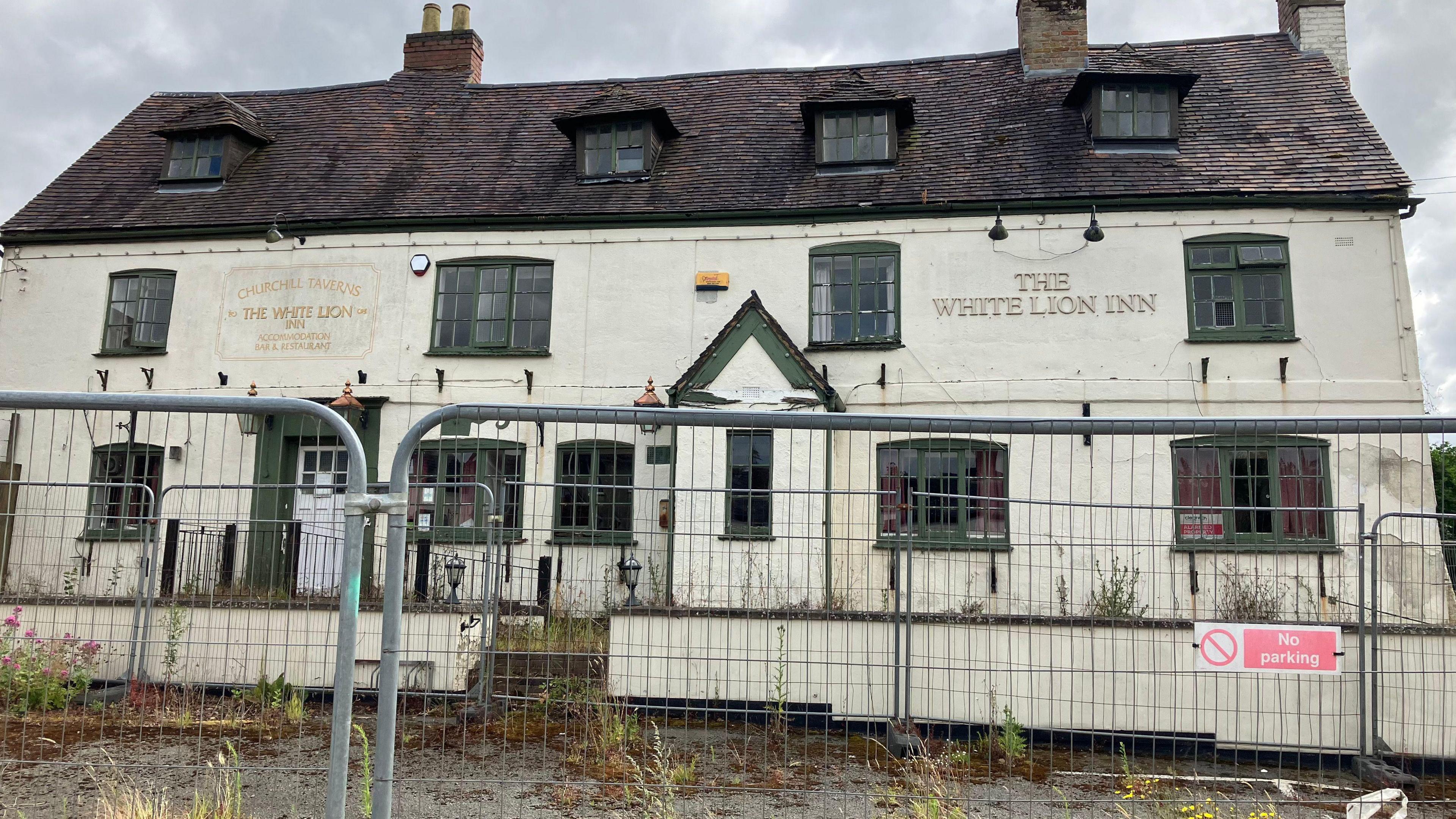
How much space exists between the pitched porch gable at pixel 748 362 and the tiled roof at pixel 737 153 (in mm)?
2292

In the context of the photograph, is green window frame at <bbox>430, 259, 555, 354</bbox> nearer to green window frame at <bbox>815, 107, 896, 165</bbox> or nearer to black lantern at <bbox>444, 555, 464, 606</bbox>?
green window frame at <bbox>815, 107, 896, 165</bbox>

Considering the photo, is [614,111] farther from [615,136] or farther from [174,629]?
[174,629]

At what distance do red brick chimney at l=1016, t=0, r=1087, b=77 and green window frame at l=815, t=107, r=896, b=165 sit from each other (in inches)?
128

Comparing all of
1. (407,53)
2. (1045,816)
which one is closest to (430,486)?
(1045,816)

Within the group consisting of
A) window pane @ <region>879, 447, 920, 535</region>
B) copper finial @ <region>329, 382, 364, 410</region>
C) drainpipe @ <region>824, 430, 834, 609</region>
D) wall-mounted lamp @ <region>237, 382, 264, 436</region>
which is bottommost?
drainpipe @ <region>824, 430, 834, 609</region>

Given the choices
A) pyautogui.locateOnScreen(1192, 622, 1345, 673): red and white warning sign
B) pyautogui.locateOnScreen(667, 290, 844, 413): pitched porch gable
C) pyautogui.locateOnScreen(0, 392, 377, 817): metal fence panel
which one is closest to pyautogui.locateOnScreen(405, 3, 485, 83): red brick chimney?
pyautogui.locateOnScreen(667, 290, 844, 413): pitched porch gable

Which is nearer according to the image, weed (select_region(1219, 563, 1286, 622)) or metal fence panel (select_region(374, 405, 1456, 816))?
metal fence panel (select_region(374, 405, 1456, 816))

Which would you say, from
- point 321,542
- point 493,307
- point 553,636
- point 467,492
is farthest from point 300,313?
point 553,636

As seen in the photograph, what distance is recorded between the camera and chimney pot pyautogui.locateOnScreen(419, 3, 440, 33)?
64.8 ft

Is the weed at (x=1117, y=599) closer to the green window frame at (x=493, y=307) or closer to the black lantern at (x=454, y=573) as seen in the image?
the black lantern at (x=454, y=573)

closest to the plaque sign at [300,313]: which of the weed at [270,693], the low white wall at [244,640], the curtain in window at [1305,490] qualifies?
the low white wall at [244,640]

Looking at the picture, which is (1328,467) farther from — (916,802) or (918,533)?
(916,802)

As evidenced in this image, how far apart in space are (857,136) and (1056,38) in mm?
4358

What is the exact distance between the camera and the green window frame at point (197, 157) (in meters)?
16.8
